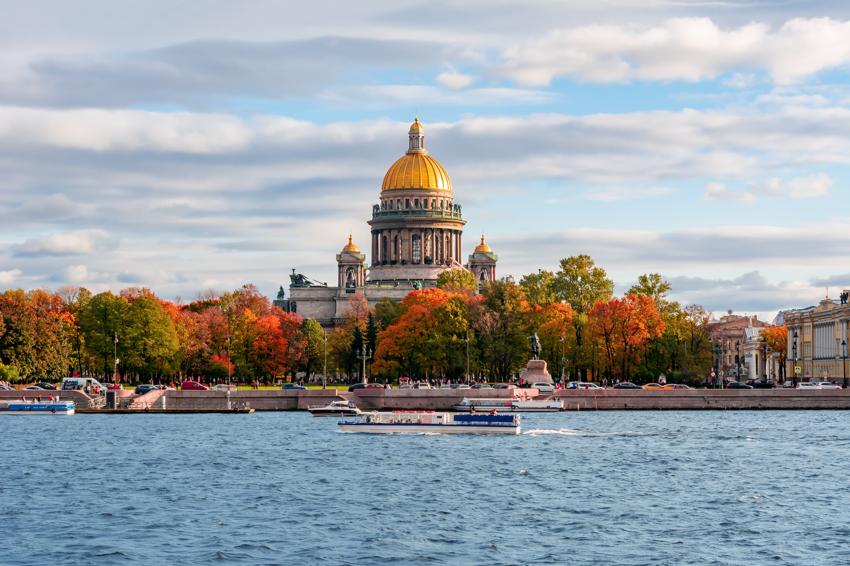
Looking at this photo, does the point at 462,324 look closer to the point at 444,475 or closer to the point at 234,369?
the point at 234,369

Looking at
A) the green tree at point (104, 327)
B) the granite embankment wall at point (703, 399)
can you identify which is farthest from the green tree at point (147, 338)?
the granite embankment wall at point (703, 399)

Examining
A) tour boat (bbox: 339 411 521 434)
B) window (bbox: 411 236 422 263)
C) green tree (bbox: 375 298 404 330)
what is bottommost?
tour boat (bbox: 339 411 521 434)

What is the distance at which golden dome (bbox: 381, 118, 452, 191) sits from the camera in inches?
7421

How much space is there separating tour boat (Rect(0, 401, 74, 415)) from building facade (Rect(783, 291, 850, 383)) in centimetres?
5787

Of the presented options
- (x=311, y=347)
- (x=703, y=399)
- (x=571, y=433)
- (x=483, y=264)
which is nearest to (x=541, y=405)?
(x=703, y=399)

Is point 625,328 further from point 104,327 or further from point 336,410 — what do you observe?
point 104,327

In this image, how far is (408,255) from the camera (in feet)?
622

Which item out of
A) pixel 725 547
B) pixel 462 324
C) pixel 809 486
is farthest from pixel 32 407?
pixel 725 547

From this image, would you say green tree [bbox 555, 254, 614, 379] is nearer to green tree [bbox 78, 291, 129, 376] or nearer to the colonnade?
green tree [bbox 78, 291, 129, 376]

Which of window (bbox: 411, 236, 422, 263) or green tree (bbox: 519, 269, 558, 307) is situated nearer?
green tree (bbox: 519, 269, 558, 307)

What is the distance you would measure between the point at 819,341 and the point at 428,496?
9337 cm

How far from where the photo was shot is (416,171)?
18925 centimetres

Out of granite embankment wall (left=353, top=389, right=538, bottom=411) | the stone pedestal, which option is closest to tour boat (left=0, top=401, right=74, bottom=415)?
granite embankment wall (left=353, top=389, right=538, bottom=411)

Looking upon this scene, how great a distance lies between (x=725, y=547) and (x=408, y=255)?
148005mm
